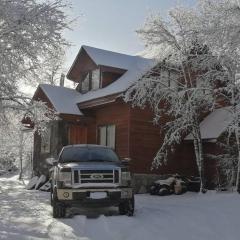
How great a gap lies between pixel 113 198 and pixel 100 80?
13.4 m

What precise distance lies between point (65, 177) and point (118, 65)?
13338 mm

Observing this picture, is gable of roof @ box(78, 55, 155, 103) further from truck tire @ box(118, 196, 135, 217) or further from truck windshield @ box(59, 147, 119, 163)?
truck tire @ box(118, 196, 135, 217)

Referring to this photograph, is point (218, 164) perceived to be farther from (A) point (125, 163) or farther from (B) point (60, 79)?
(B) point (60, 79)

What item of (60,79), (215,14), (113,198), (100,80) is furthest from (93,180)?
(60,79)

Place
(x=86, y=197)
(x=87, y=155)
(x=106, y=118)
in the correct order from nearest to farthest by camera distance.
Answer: (x=86, y=197)
(x=87, y=155)
(x=106, y=118)

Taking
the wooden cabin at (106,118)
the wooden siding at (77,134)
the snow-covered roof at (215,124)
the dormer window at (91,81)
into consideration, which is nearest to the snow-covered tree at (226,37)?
the snow-covered roof at (215,124)

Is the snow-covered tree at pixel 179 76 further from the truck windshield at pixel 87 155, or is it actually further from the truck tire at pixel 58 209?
the truck tire at pixel 58 209

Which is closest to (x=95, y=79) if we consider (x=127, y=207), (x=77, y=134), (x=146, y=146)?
(x=77, y=134)

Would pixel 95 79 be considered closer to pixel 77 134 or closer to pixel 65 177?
pixel 77 134

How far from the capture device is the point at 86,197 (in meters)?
12.5

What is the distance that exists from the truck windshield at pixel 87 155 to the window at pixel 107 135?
8.57 meters

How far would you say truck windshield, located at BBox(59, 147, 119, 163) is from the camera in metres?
14.0

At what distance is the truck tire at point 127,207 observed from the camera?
41.8 feet

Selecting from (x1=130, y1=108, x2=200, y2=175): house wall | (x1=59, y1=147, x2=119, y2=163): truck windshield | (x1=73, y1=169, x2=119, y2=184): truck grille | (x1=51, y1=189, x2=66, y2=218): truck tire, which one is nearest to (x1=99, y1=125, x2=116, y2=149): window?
(x1=130, y1=108, x2=200, y2=175): house wall
